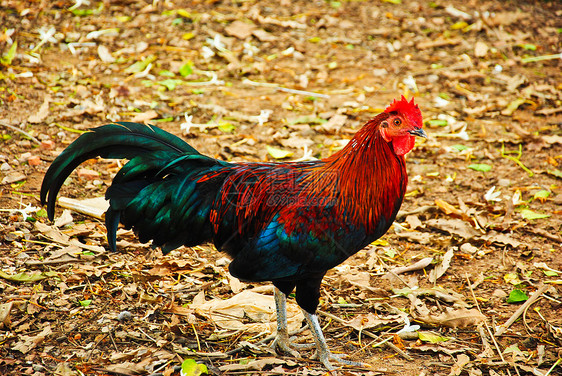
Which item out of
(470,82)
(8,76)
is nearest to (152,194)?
(8,76)

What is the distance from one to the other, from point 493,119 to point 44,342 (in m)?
6.64

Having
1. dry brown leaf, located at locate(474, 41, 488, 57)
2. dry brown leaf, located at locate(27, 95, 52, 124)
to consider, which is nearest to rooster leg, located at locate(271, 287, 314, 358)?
dry brown leaf, located at locate(27, 95, 52, 124)

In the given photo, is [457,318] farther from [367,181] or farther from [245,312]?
[245,312]

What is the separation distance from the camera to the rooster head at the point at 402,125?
394cm

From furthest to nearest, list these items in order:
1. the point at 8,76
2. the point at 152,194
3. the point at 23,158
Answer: the point at 8,76 < the point at 23,158 < the point at 152,194

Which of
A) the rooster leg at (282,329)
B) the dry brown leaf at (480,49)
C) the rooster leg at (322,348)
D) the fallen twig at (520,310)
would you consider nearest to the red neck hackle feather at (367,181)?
the rooster leg at (322,348)

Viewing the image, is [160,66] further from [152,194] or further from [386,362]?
[386,362]

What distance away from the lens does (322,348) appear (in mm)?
4297

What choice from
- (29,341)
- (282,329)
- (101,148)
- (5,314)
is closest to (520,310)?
(282,329)

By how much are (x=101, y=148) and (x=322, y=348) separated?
227cm

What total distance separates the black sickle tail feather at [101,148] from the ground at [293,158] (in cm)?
113

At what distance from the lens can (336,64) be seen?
30.2 feet

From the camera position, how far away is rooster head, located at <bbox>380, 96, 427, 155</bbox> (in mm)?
3943

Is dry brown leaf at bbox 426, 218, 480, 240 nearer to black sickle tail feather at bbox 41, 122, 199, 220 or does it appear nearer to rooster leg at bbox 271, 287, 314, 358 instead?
rooster leg at bbox 271, 287, 314, 358
